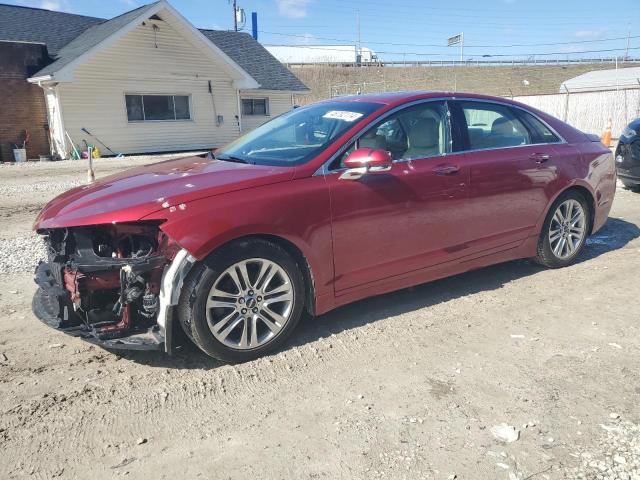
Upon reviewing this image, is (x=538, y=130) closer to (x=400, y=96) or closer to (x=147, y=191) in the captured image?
(x=400, y=96)

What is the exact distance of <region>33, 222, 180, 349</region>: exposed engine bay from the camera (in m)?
3.06

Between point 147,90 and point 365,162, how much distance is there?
17.6 meters

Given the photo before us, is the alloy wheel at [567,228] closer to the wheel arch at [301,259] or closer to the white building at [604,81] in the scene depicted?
the wheel arch at [301,259]

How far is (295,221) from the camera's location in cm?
335

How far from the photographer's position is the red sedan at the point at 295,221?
308 centimetres

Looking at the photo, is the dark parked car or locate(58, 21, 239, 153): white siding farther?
locate(58, 21, 239, 153): white siding

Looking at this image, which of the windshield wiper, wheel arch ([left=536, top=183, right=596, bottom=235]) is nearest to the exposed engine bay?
the windshield wiper

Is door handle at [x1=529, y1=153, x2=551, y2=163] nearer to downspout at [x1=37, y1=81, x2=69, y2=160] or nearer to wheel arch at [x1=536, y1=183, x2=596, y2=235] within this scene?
wheel arch at [x1=536, y1=183, x2=596, y2=235]

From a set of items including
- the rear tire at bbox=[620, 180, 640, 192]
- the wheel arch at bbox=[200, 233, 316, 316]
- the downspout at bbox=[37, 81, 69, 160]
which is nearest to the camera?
the wheel arch at bbox=[200, 233, 316, 316]

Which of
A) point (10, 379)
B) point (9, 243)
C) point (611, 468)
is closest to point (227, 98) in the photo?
point (9, 243)

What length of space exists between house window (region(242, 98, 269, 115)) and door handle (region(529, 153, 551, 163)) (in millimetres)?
19092

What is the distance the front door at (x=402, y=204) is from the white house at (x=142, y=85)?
1580 centimetres

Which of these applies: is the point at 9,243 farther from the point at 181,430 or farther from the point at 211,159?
the point at 181,430

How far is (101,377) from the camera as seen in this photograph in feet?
10.5
